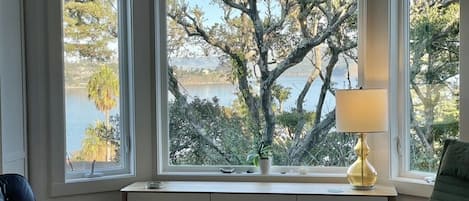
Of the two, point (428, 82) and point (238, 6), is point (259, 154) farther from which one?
point (428, 82)

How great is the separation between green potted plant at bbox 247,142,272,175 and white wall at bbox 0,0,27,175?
1561 mm

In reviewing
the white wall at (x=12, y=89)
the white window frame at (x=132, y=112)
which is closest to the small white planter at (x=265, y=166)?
the white window frame at (x=132, y=112)

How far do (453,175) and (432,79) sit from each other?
2.63ft

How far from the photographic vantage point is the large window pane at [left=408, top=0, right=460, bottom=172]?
3.08 metres

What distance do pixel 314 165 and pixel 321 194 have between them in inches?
21.7

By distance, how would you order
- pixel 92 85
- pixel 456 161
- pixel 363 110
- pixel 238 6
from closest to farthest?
1. pixel 456 161
2. pixel 363 110
3. pixel 92 85
4. pixel 238 6

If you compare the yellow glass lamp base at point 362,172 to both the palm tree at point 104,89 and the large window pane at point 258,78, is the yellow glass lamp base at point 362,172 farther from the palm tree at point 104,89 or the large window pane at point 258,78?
the palm tree at point 104,89

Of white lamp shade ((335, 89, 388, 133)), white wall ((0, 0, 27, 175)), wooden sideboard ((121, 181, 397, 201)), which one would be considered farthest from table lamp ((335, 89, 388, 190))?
white wall ((0, 0, 27, 175))

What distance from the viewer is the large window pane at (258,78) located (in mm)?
3547

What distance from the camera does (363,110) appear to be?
9.88 feet

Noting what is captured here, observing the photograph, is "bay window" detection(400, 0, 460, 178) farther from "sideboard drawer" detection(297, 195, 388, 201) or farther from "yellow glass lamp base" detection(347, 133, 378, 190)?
"sideboard drawer" detection(297, 195, 388, 201)

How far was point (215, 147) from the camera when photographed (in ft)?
12.1

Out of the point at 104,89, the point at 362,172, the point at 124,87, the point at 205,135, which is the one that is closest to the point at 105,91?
the point at 104,89

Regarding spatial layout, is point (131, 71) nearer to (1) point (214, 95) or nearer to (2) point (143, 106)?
(2) point (143, 106)
